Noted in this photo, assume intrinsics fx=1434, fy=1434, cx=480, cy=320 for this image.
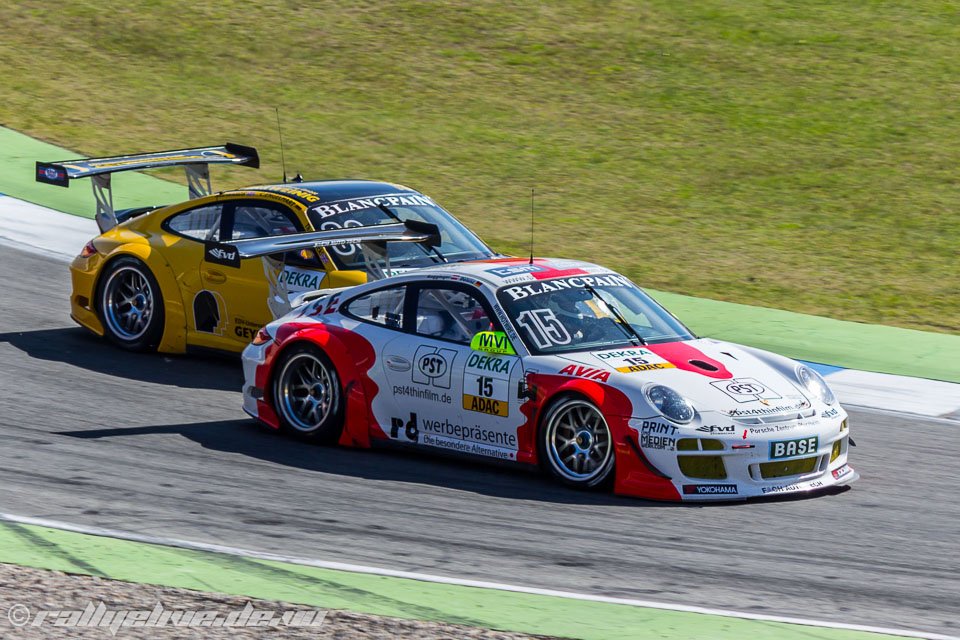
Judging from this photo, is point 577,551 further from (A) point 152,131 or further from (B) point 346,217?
(A) point 152,131

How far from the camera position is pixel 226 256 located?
1103 centimetres

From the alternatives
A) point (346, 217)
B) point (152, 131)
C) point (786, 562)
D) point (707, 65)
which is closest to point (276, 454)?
point (346, 217)

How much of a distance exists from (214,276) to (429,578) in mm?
5404

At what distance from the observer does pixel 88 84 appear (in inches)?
901

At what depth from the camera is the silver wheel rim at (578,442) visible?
27.4 feet

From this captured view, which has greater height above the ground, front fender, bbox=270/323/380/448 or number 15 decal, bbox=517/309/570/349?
number 15 decal, bbox=517/309/570/349

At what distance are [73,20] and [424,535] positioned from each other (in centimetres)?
2058

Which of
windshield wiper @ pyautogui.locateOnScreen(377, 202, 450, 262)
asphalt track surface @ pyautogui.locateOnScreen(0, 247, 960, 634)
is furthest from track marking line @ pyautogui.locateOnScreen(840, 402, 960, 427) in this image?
windshield wiper @ pyautogui.locateOnScreen(377, 202, 450, 262)

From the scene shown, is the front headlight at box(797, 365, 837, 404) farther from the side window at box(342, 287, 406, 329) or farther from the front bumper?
the side window at box(342, 287, 406, 329)

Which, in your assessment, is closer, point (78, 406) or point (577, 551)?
point (577, 551)

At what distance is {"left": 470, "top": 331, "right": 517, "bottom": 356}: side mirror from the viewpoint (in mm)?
8844

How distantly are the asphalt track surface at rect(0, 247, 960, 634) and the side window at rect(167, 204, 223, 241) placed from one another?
1738 mm

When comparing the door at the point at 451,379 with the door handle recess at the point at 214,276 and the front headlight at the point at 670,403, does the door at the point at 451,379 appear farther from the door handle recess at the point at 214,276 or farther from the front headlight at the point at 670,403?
the door handle recess at the point at 214,276

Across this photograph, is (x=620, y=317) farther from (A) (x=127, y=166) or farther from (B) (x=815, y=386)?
(A) (x=127, y=166)
